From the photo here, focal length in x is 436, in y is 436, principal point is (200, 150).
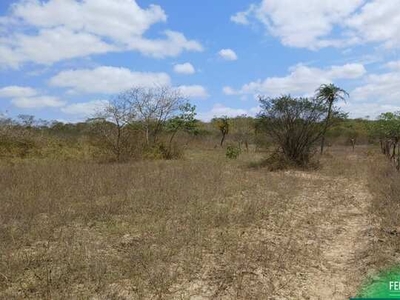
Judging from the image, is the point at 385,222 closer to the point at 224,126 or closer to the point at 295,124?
the point at 295,124

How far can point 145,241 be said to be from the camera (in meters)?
6.61

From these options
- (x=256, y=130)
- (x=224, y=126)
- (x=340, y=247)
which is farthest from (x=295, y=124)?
(x=224, y=126)

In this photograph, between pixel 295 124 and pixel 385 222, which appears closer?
pixel 385 222

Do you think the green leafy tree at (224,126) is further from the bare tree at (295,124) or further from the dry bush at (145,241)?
the dry bush at (145,241)

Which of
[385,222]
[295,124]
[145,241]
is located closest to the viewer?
[145,241]

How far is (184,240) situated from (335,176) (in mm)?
11589

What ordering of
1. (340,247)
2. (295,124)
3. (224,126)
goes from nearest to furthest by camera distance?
1. (340,247)
2. (295,124)
3. (224,126)

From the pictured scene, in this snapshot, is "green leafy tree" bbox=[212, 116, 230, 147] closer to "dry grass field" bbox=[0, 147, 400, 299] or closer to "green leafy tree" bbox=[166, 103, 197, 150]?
"green leafy tree" bbox=[166, 103, 197, 150]

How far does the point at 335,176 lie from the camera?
664 inches

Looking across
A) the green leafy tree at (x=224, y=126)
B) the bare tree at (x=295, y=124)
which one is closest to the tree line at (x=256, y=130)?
the bare tree at (x=295, y=124)

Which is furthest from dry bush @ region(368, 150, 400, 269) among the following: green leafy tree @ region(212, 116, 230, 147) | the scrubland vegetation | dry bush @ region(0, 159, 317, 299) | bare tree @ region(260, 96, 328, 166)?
green leafy tree @ region(212, 116, 230, 147)

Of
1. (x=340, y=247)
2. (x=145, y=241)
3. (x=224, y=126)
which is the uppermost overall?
(x=224, y=126)

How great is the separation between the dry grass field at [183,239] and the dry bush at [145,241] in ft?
0.07

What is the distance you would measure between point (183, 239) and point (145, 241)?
0.58 m
